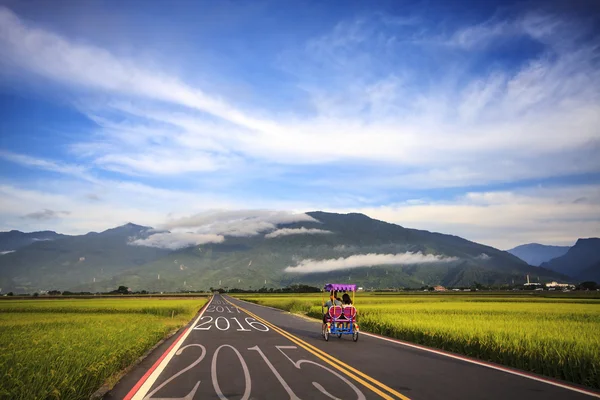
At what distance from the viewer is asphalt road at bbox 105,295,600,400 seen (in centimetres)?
818

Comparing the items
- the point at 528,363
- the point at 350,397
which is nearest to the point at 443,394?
the point at 350,397

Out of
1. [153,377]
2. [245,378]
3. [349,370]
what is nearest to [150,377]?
[153,377]

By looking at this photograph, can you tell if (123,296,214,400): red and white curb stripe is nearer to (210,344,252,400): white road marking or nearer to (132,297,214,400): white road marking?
(132,297,214,400): white road marking

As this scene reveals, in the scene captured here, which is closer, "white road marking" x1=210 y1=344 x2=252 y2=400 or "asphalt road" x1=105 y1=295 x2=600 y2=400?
"white road marking" x1=210 y1=344 x2=252 y2=400

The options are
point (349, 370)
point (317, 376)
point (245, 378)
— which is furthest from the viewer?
point (349, 370)

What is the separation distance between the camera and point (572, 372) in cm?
1024

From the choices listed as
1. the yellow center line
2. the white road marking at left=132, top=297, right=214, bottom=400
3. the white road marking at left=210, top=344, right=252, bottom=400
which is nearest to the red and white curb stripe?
the white road marking at left=132, top=297, right=214, bottom=400

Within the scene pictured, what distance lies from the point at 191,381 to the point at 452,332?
1024 cm

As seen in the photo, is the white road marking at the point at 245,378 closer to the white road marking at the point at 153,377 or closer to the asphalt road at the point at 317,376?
the asphalt road at the point at 317,376

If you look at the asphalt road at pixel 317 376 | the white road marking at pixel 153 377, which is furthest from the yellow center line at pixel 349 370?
the white road marking at pixel 153 377

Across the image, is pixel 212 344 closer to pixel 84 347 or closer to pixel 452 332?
pixel 84 347

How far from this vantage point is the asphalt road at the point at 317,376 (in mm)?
8180

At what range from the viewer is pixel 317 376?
32.1 ft

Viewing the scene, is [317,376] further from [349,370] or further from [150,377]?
[150,377]
